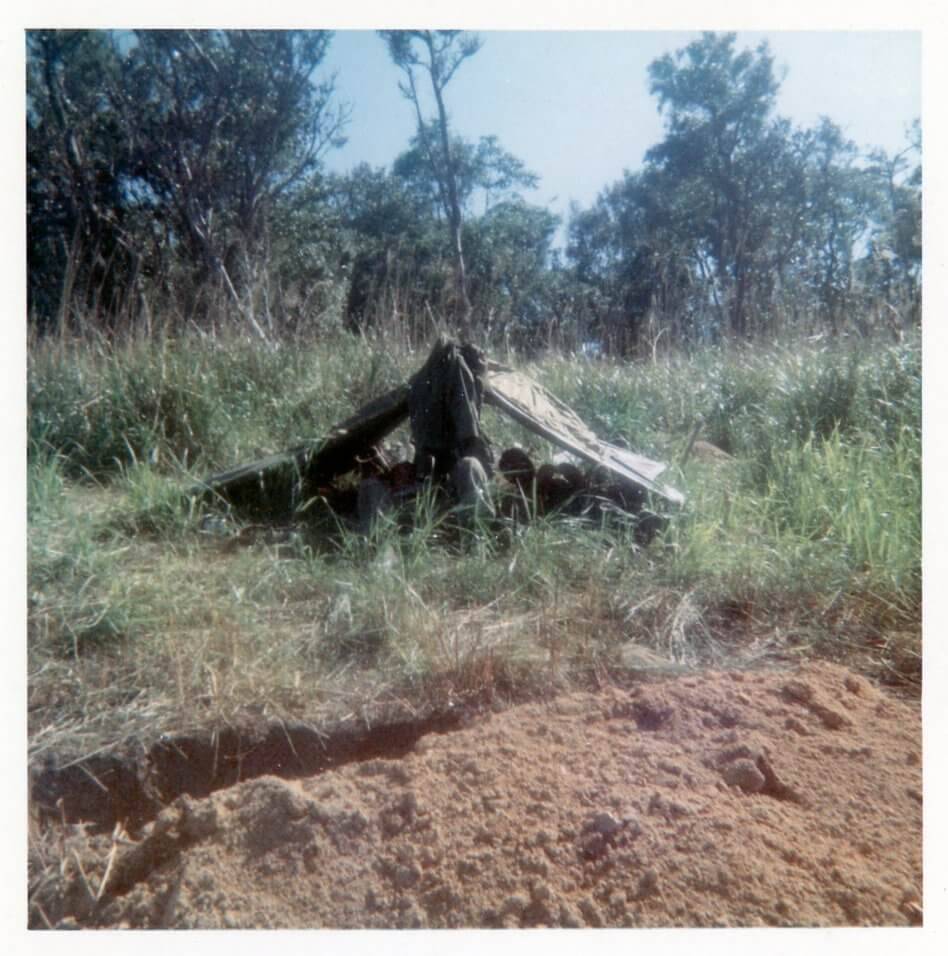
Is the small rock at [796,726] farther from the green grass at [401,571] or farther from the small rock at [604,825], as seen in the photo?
the small rock at [604,825]

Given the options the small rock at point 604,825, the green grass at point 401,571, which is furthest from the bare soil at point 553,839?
the green grass at point 401,571

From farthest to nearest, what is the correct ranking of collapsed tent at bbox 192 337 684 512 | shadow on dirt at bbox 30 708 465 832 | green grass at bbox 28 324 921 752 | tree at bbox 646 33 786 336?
collapsed tent at bbox 192 337 684 512
tree at bbox 646 33 786 336
green grass at bbox 28 324 921 752
shadow on dirt at bbox 30 708 465 832

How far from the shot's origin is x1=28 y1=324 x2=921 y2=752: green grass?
8.84 ft

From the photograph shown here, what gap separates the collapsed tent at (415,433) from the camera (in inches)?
153

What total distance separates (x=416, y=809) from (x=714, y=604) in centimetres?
147

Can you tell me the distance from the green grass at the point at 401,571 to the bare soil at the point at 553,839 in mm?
375

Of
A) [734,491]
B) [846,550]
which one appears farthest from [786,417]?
[846,550]

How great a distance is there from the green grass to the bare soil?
375mm

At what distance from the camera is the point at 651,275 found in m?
5.98

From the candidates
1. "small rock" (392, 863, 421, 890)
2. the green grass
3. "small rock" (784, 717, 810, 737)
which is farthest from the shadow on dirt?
"small rock" (784, 717, 810, 737)

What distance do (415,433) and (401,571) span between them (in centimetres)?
101

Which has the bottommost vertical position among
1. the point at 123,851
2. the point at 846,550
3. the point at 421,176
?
the point at 123,851

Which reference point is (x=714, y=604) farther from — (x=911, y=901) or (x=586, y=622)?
(x=911, y=901)

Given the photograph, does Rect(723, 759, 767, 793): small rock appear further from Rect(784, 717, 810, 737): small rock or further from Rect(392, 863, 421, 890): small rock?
Rect(392, 863, 421, 890): small rock
